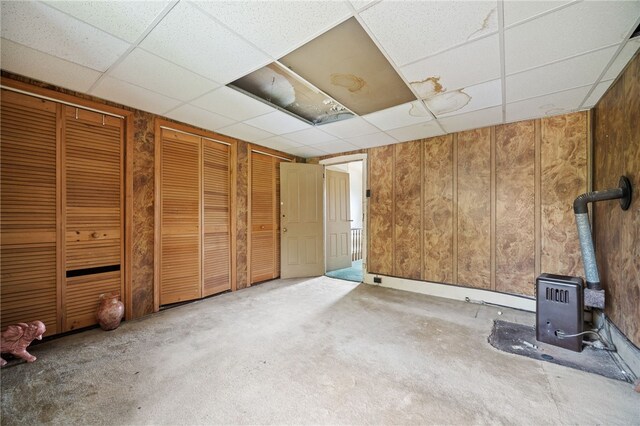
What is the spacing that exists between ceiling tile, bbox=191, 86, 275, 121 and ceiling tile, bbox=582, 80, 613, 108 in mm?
3257

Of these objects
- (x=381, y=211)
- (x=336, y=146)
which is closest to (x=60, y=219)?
(x=336, y=146)

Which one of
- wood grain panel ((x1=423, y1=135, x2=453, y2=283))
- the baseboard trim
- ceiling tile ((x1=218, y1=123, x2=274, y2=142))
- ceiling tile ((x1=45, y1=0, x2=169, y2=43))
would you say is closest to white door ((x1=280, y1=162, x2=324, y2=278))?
ceiling tile ((x1=218, y1=123, x2=274, y2=142))

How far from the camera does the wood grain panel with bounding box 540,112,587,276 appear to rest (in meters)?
2.93

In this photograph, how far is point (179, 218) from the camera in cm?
336

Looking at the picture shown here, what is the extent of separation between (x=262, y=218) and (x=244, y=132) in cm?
153

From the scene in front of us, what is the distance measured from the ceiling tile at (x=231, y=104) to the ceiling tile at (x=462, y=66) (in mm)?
1584

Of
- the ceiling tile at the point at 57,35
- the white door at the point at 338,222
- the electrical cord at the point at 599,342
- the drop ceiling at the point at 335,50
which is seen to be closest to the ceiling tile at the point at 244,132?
the drop ceiling at the point at 335,50

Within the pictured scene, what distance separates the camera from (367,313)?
312cm

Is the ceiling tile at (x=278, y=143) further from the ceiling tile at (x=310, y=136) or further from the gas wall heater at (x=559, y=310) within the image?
the gas wall heater at (x=559, y=310)

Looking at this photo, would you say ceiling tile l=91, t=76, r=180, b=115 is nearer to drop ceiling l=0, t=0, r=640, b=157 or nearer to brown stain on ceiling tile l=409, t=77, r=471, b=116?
drop ceiling l=0, t=0, r=640, b=157

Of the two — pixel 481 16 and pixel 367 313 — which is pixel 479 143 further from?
pixel 367 313

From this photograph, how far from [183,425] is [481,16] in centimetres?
308

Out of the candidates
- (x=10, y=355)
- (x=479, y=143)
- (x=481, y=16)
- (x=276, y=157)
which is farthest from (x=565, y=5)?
(x=10, y=355)

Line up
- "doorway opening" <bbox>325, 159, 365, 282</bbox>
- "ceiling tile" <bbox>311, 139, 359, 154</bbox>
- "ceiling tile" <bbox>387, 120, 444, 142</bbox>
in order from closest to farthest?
"ceiling tile" <bbox>387, 120, 444, 142</bbox>
"ceiling tile" <bbox>311, 139, 359, 154</bbox>
"doorway opening" <bbox>325, 159, 365, 282</bbox>
